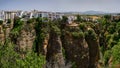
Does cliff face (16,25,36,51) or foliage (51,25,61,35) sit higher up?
foliage (51,25,61,35)

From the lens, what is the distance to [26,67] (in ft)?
150

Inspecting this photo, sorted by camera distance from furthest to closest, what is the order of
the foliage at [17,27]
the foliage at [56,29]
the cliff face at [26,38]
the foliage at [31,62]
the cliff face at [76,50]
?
1. the foliage at [56,29]
2. the cliff face at [76,50]
3. the foliage at [17,27]
4. the cliff face at [26,38]
5. the foliage at [31,62]

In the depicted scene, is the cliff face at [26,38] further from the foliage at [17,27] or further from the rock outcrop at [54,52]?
the rock outcrop at [54,52]

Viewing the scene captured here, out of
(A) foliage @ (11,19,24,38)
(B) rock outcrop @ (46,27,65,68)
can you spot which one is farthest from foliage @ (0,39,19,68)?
(B) rock outcrop @ (46,27,65,68)

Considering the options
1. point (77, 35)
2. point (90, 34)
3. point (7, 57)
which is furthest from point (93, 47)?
point (7, 57)

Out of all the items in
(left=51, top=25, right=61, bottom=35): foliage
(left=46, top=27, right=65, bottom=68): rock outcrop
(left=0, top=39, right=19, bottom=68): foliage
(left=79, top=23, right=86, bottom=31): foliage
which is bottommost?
(left=46, top=27, right=65, bottom=68): rock outcrop

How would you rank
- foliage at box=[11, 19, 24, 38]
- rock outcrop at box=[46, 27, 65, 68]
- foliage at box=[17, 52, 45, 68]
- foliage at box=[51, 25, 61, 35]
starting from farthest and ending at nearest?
foliage at box=[51, 25, 61, 35] < rock outcrop at box=[46, 27, 65, 68] < foliage at box=[11, 19, 24, 38] < foliage at box=[17, 52, 45, 68]

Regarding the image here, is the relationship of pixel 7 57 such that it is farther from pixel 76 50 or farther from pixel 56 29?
pixel 56 29

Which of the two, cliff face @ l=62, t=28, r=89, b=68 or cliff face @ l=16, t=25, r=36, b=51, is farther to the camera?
cliff face @ l=62, t=28, r=89, b=68

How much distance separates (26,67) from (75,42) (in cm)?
2135

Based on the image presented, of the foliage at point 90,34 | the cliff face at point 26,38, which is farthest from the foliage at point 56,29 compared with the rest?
the foliage at point 90,34

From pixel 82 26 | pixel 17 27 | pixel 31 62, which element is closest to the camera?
pixel 31 62

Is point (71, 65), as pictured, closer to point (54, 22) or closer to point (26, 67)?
point (54, 22)

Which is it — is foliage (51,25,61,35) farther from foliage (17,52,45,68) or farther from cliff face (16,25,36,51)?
foliage (17,52,45,68)
